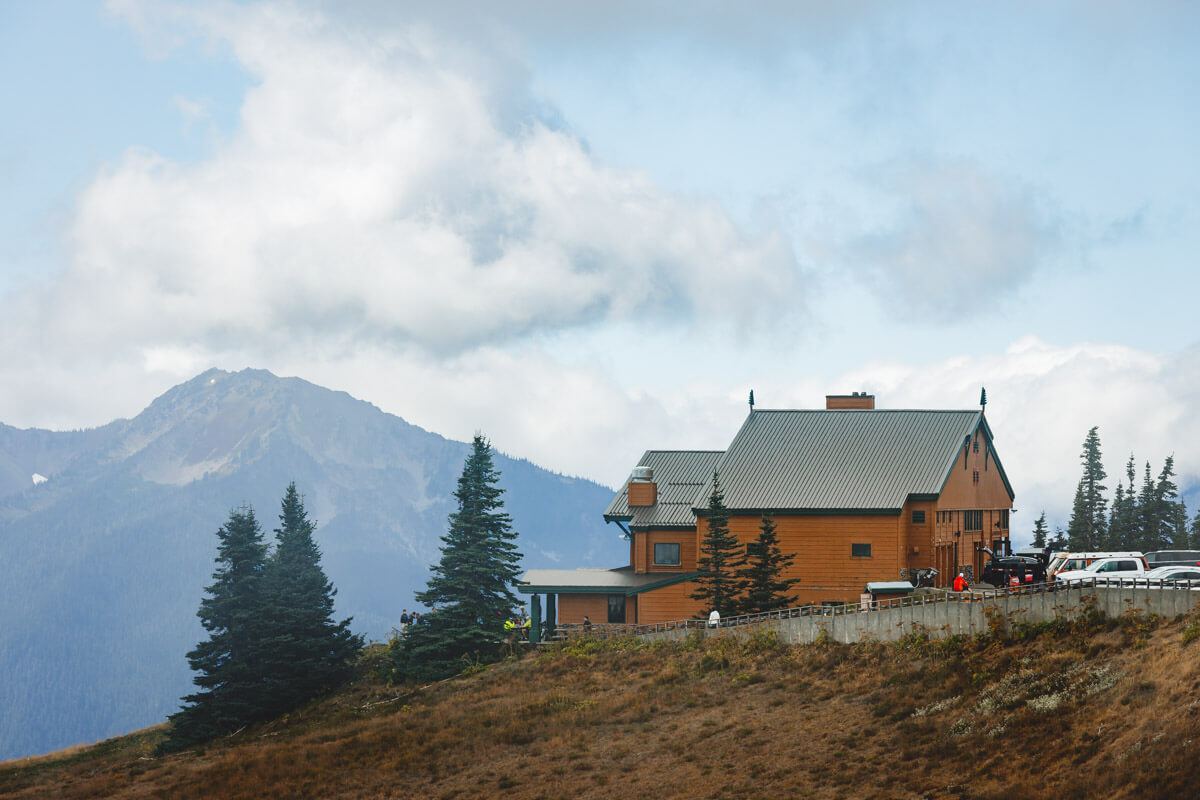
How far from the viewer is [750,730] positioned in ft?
104

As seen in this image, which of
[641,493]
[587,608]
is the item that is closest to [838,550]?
[641,493]

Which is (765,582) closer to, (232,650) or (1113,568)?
(1113,568)

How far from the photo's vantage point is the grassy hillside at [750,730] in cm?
2353

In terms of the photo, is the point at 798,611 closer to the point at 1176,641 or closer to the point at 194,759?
the point at 1176,641

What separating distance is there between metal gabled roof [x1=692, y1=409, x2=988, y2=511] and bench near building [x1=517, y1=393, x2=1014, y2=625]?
8 cm

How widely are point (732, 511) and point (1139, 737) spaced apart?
33797 mm

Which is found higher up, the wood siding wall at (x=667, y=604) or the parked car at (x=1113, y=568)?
the parked car at (x=1113, y=568)

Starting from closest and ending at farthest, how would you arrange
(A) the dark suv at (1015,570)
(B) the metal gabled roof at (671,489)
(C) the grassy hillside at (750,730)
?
(C) the grassy hillside at (750,730)
(A) the dark suv at (1015,570)
(B) the metal gabled roof at (671,489)

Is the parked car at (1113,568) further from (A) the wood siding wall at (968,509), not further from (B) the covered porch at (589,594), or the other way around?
(B) the covered porch at (589,594)

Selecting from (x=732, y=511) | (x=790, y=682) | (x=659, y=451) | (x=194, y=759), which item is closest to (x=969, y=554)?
(x=732, y=511)

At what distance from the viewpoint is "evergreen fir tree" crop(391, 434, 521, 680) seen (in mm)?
49688

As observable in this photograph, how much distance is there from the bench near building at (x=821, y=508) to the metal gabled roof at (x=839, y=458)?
0.27 ft

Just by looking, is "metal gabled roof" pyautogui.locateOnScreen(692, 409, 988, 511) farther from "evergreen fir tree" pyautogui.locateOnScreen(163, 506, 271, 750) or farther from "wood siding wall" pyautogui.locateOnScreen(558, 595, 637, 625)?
"evergreen fir tree" pyautogui.locateOnScreen(163, 506, 271, 750)

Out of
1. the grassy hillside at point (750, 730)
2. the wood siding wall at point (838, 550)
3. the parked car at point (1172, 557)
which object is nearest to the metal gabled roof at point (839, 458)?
the wood siding wall at point (838, 550)
